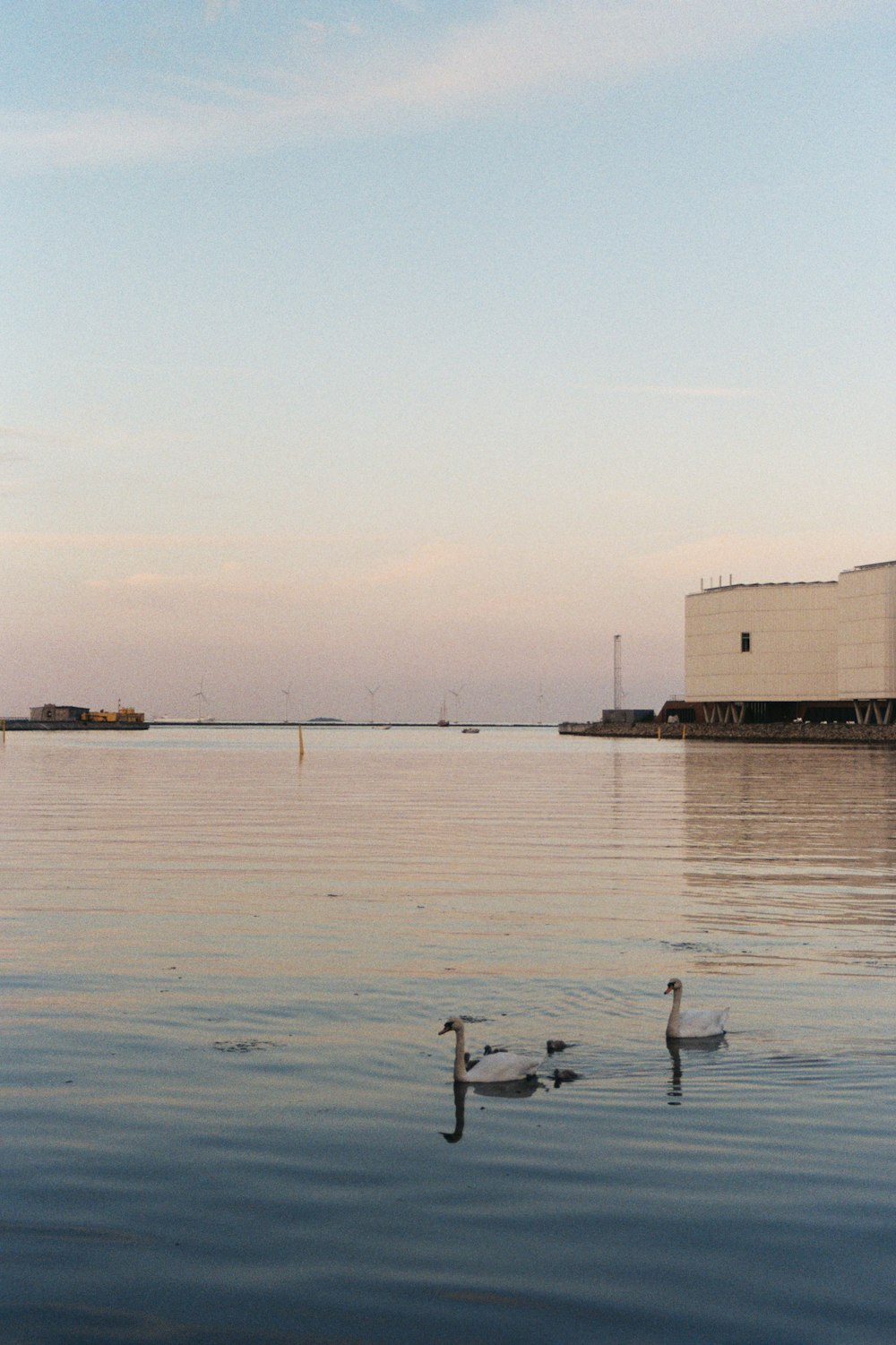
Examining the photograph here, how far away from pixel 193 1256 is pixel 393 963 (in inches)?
470

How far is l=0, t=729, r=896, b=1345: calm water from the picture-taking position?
1020 cm

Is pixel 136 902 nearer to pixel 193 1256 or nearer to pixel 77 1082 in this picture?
pixel 77 1082

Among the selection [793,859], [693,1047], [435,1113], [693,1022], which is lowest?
[435,1113]

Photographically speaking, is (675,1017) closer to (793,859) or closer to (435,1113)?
(435,1113)

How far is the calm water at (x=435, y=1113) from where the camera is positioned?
10195 millimetres

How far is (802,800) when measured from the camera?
67500 millimetres

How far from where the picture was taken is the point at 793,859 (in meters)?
39.7

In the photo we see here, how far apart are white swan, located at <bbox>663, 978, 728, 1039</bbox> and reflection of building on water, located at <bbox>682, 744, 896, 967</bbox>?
6.17m

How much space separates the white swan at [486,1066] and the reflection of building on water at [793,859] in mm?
8657

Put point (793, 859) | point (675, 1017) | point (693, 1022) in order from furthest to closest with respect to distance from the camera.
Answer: point (793, 859), point (675, 1017), point (693, 1022)

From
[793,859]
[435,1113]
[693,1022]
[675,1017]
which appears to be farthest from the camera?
[793,859]

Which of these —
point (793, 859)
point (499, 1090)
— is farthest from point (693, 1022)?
point (793, 859)

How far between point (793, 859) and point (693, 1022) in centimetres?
2348

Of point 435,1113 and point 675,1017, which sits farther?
point 675,1017
